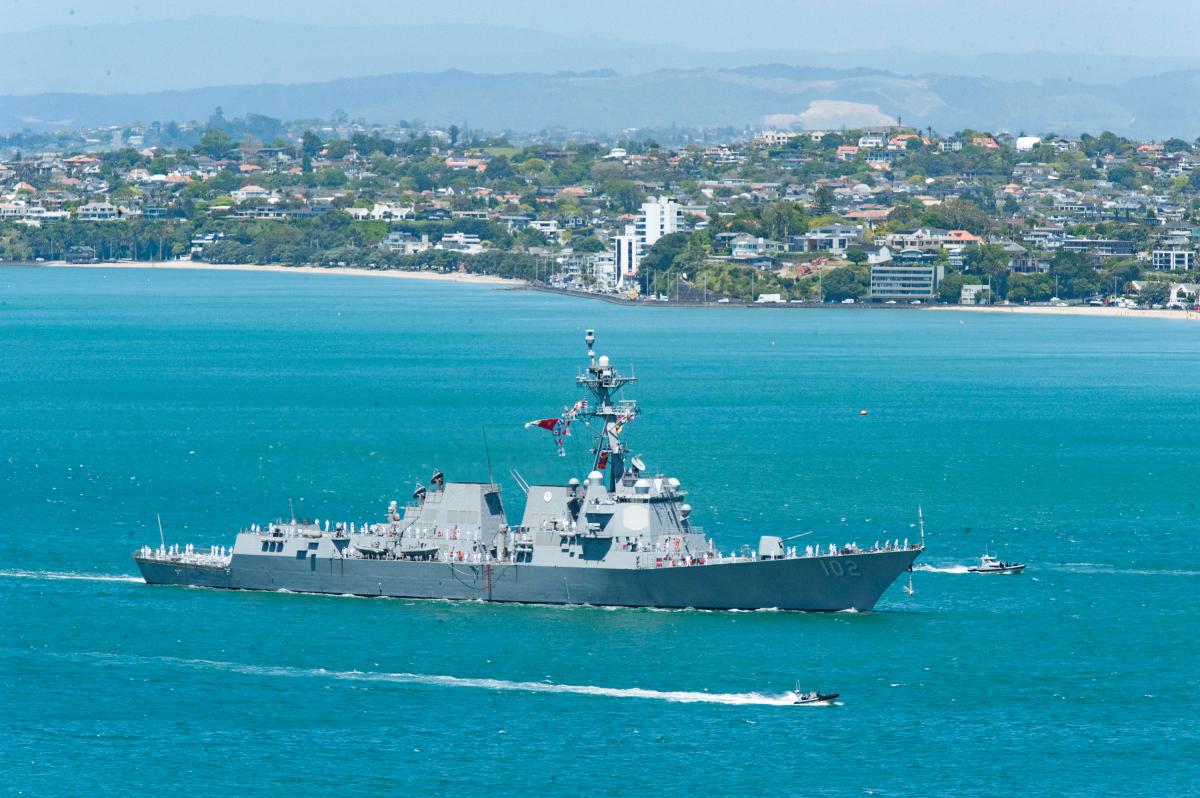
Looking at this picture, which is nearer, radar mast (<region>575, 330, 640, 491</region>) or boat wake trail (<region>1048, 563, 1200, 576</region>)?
radar mast (<region>575, 330, 640, 491</region>)

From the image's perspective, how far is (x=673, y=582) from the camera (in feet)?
201

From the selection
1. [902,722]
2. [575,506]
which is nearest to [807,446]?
[575,506]

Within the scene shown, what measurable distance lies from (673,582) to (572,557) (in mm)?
2820

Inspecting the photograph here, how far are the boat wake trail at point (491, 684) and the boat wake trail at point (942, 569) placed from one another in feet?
51.1

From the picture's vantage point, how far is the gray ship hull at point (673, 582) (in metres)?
61.0

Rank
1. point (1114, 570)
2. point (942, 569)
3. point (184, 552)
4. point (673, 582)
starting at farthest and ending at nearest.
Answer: point (1114, 570) < point (942, 569) < point (184, 552) < point (673, 582)

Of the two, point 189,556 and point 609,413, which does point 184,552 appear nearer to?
point 189,556

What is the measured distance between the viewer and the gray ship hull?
61031 millimetres

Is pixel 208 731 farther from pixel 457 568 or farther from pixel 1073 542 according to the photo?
pixel 1073 542

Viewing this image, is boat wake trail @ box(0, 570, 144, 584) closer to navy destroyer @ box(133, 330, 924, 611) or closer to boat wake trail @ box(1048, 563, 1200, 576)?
Result: navy destroyer @ box(133, 330, 924, 611)

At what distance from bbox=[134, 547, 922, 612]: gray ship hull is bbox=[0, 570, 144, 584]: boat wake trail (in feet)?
26.1

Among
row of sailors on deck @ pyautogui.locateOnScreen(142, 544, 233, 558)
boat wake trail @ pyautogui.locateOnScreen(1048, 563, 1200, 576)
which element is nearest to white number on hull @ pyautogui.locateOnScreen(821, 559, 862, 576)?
boat wake trail @ pyautogui.locateOnScreen(1048, 563, 1200, 576)

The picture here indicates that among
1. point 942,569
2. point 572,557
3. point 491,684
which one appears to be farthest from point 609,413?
point 491,684

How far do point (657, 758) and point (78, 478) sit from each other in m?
44.4
